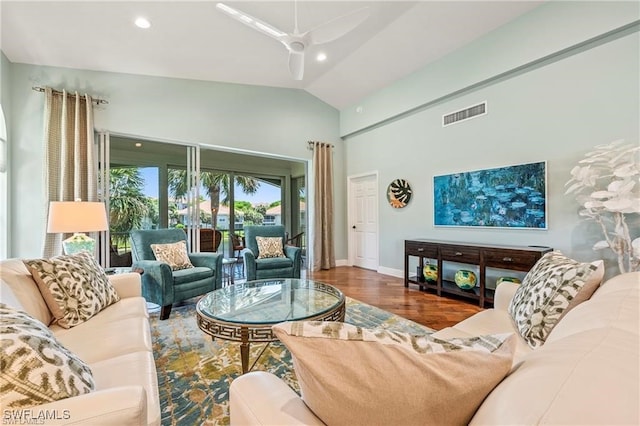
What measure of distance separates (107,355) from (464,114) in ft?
15.4

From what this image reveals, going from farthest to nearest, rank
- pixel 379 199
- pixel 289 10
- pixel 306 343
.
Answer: pixel 379 199 < pixel 289 10 < pixel 306 343

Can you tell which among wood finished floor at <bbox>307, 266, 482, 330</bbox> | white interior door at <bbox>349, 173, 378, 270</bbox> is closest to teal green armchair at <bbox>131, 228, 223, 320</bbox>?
wood finished floor at <bbox>307, 266, 482, 330</bbox>

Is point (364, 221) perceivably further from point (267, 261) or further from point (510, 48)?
point (510, 48)

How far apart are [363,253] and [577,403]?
5614 mm

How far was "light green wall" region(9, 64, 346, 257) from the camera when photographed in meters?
3.51

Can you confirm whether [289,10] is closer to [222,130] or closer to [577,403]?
[222,130]

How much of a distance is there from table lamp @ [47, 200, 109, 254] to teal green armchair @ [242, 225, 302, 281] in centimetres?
184

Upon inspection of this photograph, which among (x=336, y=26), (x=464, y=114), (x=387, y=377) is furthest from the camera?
(x=464, y=114)

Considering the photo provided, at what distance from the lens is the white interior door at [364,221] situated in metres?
5.70

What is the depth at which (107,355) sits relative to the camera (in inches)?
54.1

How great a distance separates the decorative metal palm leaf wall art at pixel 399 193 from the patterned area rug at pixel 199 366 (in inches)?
96.2

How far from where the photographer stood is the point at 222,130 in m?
4.87

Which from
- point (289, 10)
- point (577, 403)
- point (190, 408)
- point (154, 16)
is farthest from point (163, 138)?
point (577, 403)

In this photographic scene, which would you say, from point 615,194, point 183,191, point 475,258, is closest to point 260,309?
point 475,258
